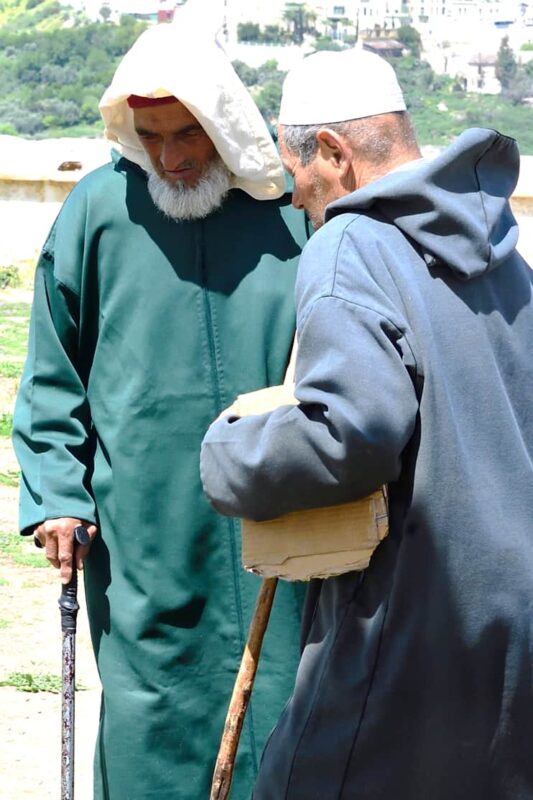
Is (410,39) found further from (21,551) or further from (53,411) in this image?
(53,411)

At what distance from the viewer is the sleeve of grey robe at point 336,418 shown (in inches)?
75.0

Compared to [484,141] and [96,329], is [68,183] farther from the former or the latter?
[484,141]

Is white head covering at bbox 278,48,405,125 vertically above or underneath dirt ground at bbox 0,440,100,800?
above

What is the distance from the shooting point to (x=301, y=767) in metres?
2.14

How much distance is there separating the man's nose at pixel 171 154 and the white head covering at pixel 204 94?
8cm

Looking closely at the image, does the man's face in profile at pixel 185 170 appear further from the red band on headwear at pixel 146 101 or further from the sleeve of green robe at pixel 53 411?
the sleeve of green robe at pixel 53 411

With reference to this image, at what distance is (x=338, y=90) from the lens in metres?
2.15

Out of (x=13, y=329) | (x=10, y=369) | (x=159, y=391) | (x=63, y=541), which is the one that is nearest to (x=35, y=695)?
(x=63, y=541)

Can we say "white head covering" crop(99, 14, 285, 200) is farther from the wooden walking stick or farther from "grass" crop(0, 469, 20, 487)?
"grass" crop(0, 469, 20, 487)

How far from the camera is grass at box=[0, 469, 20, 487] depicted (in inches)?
259

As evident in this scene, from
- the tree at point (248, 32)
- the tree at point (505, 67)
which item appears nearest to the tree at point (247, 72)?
the tree at point (505, 67)

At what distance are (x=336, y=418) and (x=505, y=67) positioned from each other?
52.5 meters

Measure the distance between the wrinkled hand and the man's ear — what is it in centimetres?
118

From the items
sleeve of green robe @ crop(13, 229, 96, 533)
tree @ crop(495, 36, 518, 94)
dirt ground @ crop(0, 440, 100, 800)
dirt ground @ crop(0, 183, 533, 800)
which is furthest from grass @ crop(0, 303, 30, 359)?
tree @ crop(495, 36, 518, 94)
